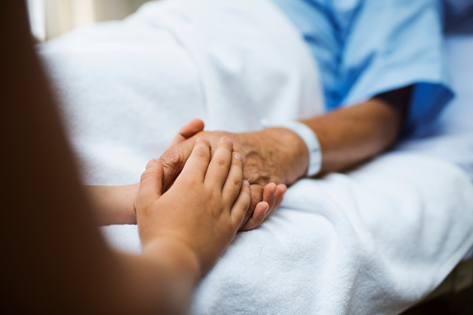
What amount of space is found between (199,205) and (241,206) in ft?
0.22

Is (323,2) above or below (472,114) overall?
above

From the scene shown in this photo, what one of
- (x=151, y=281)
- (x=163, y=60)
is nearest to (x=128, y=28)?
(x=163, y=60)

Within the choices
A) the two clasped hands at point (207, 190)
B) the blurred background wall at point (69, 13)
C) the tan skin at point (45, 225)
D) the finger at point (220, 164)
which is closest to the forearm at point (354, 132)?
the two clasped hands at point (207, 190)

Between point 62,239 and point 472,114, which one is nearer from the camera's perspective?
point 62,239

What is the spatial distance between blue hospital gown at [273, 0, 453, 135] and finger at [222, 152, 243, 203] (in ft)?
1.54

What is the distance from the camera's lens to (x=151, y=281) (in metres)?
0.28

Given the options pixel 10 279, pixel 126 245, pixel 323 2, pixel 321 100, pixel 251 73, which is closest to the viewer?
pixel 10 279

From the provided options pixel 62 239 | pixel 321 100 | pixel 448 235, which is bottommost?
pixel 448 235

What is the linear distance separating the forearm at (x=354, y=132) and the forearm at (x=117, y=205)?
0.35 meters

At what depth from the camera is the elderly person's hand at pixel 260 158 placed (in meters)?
0.44

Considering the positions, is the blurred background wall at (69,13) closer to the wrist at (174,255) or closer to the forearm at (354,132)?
the forearm at (354,132)

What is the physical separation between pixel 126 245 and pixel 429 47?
0.77 m

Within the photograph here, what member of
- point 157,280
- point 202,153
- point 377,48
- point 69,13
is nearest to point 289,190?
point 202,153

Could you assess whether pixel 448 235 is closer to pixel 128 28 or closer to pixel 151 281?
pixel 151 281
